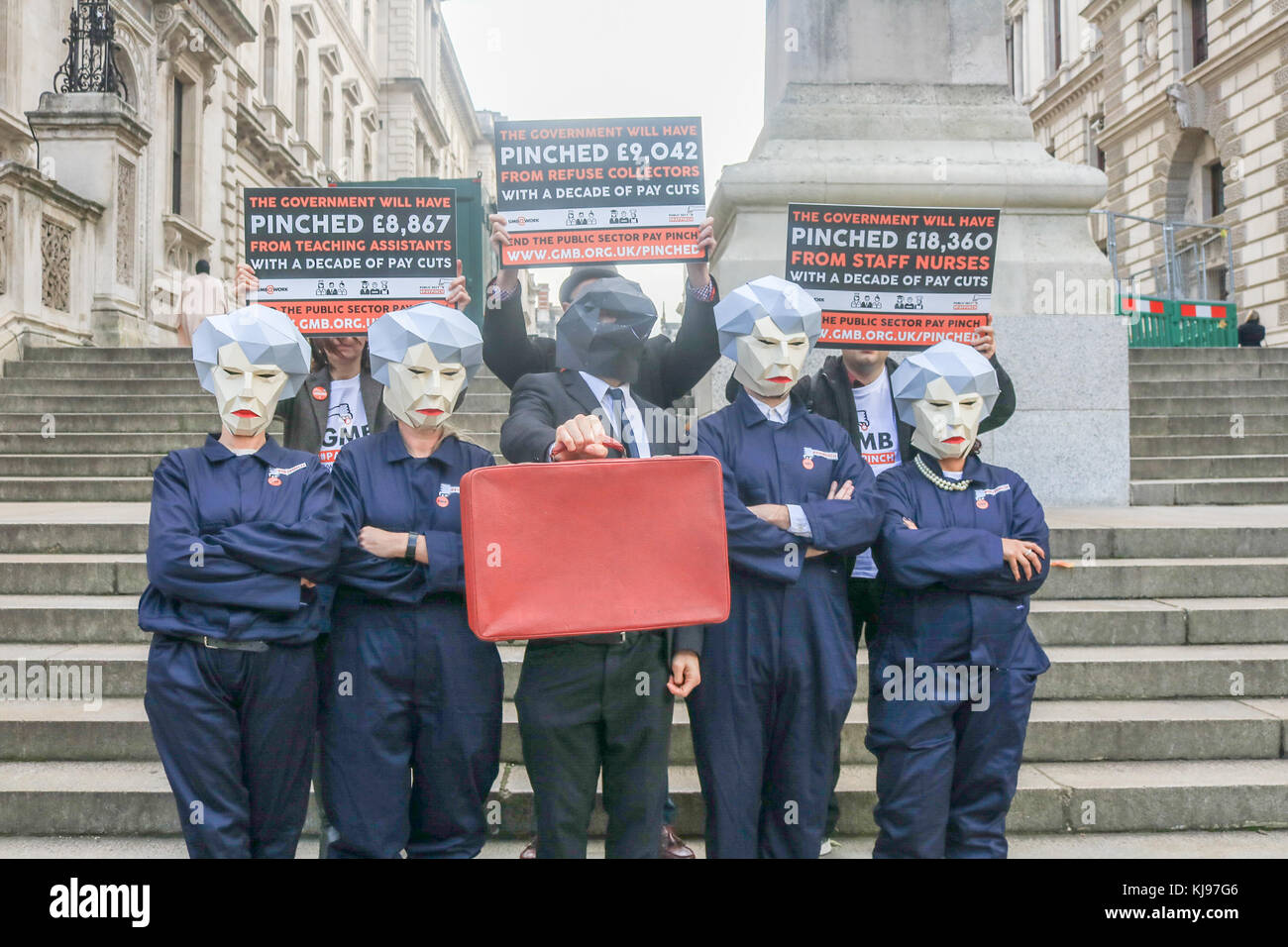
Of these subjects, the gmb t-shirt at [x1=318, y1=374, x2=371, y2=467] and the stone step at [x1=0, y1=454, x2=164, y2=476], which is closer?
the gmb t-shirt at [x1=318, y1=374, x2=371, y2=467]

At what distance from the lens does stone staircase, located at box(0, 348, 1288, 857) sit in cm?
392

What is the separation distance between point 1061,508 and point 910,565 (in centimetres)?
462

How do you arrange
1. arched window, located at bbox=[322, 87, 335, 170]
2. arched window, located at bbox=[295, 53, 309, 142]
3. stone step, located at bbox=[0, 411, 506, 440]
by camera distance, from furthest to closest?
arched window, located at bbox=[322, 87, 335, 170], arched window, located at bbox=[295, 53, 309, 142], stone step, located at bbox=[0, 411, 506, 440]

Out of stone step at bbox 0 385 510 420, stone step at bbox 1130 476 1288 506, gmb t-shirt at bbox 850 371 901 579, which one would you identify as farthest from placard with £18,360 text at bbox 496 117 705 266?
stone step at bbox 1130 476 1288 506

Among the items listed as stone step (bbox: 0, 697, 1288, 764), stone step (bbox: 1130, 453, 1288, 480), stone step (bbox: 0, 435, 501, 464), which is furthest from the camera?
stone step (bbox: 0, 435, 501, 464)

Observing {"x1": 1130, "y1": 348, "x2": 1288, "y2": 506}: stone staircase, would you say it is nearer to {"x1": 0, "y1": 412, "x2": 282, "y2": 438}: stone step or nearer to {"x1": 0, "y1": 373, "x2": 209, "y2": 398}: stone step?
{"x1": 0, "y1": 412, "x2": 282, "y2": 438}: stone step

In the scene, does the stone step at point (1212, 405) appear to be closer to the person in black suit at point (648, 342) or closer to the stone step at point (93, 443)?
the person in black suit at point (648, 342)

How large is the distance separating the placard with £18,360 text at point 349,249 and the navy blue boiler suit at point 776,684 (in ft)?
6.85

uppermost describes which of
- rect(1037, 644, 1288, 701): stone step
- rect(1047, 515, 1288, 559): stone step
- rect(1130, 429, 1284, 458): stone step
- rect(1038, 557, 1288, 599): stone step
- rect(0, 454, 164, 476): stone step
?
rect(1130, 429, 1284, 458): stone step

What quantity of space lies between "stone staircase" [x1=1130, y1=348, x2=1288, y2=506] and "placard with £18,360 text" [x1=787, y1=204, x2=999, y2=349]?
4.22 meters

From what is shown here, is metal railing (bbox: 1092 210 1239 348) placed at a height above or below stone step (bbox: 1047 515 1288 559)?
above

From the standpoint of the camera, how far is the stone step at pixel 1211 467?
8289 millimetres

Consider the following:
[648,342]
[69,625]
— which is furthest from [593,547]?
[69,625]
